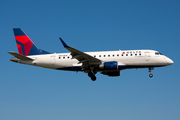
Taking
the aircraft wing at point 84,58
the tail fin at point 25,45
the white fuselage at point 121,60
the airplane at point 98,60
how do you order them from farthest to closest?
the tail fin at point 25,45, the white fuselage at point 121,60, the airplane at point 98,60, the aircraft wing at point 84,58

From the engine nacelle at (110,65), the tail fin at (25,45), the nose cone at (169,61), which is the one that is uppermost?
the tail fin at (25,45)

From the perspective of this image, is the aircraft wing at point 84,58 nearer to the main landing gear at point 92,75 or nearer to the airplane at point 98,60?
the airplane at point 98,60

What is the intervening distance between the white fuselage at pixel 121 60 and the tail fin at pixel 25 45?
2.59 meters

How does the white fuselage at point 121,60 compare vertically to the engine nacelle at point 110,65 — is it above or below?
above

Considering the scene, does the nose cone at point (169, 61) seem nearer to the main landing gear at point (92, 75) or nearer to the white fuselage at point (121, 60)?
the white fuselage at point (121, 60)

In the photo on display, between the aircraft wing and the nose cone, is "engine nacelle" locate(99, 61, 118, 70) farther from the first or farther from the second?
the nose cone

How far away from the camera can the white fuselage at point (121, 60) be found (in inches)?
1534

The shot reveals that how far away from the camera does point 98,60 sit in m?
38.2

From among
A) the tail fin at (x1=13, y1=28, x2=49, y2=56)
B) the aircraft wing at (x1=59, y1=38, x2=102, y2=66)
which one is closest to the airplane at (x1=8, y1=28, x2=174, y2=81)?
the aircraft wing at (x1=59, y1=38, x2=102, y2=66)

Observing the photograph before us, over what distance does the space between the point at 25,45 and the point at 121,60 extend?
16.7 meters

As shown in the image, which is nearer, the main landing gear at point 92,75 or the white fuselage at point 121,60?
the white fuselage at point 121,60

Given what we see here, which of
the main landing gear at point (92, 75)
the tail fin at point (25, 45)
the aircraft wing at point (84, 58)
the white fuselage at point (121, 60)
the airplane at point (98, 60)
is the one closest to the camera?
the aircraft wing at point (84, 58)

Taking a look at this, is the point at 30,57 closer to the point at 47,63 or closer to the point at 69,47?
the point at 47,63

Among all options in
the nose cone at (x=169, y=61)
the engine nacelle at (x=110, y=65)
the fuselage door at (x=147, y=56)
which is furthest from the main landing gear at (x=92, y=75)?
the nose cone at (x=169, y=61)
